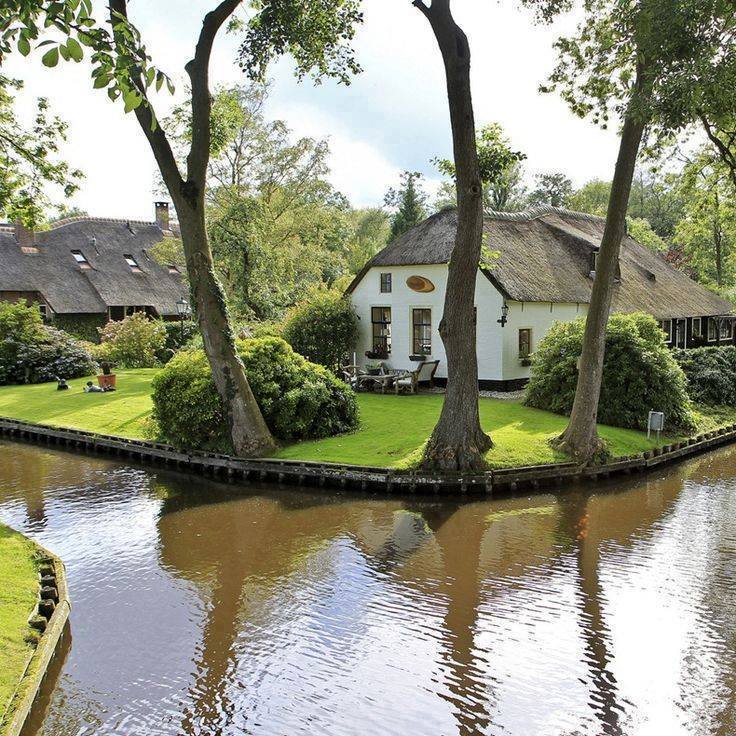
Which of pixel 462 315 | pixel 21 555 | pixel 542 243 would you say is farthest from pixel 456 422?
pixel 542 243

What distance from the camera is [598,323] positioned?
13.9 metres

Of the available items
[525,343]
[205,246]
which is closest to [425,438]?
[205,246]

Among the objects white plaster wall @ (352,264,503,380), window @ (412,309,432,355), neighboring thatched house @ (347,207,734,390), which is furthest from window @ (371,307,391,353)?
window @ (412,309,432,355)

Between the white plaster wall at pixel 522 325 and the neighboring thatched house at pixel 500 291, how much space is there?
0.03 metres

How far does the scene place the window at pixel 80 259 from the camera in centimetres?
3547

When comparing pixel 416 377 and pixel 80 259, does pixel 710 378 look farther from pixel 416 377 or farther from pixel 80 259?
pixel 80 259

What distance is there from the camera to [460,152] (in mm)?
12672

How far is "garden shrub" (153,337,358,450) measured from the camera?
50.2 ft

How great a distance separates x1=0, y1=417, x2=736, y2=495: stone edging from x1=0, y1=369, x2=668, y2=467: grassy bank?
0.31 m

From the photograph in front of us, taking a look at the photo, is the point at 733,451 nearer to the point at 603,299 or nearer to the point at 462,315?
the point at 603,299

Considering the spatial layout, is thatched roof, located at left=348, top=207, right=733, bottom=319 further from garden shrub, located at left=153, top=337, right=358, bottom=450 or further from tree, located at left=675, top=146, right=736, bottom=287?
garden shrub, located at left=153, top=337, right=358, bottom=450

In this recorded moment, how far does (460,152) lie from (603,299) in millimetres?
4168

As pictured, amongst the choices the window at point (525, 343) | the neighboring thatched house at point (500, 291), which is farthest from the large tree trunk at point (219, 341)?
the window at point (525, 343)

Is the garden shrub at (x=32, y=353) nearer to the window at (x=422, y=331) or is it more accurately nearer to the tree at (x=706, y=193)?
the window at (x=422, y=331)
